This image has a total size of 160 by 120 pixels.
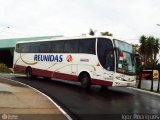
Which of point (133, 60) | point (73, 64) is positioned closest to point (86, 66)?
point (73, 64)

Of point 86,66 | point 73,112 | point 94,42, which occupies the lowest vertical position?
point 73,112

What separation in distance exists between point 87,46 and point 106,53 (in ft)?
6.35

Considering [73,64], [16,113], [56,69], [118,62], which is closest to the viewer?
[16,113]

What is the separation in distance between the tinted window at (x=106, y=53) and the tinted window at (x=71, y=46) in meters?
2.40

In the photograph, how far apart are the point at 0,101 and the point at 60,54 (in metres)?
11.3

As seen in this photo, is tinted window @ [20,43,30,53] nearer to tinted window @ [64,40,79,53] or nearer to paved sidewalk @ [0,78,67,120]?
tinted window @ [64,40,79,53]

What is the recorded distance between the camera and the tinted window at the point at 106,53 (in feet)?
70.9

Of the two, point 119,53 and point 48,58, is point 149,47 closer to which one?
point 48,58

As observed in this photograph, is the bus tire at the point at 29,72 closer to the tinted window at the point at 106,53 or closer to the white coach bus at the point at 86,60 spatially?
the white coach bus at the point at 86,60

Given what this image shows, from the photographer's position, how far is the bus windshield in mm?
21375

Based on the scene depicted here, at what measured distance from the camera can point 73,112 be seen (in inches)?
522

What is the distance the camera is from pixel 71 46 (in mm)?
24969

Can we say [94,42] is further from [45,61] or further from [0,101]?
[0,101]

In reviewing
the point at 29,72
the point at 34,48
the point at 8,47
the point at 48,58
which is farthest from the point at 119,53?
the point at 8,47
